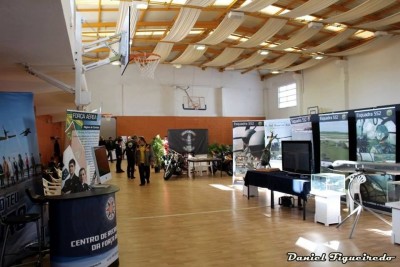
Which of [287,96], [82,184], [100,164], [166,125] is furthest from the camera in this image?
[287,96]

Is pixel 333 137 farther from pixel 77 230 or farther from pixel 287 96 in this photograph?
pixel 287 96

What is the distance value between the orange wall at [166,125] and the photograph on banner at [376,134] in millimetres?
12645

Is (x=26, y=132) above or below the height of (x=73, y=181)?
above

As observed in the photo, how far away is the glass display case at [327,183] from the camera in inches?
211

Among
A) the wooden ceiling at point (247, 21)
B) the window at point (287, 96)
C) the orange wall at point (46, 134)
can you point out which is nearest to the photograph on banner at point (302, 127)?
the wooden ceiling at point (247, 21)

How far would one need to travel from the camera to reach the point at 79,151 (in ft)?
12.1

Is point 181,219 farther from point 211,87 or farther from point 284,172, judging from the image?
point 211,87

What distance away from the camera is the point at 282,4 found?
10352 millimetres

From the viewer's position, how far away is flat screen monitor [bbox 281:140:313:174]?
5793 millimetres

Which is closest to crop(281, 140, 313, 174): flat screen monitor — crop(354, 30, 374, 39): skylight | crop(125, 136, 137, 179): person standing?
crop(125, 136, 137, 179): person standing

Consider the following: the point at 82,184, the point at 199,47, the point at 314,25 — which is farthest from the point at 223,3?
the point at 82,184

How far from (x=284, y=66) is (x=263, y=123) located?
7.14m

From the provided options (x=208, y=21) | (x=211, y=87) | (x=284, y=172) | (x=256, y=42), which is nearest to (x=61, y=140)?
(x=211, y=87)

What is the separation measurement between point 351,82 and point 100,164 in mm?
13335
